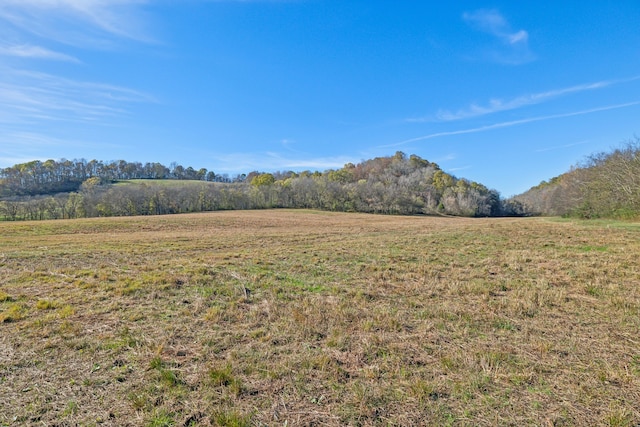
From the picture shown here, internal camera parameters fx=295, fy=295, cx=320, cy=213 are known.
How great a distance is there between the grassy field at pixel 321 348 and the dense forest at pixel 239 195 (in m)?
64.1

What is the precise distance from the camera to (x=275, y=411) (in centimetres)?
318

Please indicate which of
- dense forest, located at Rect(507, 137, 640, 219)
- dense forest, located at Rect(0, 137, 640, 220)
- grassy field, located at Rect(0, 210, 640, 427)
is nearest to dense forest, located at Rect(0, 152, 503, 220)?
dense forest, located at Rect(0, 137, 640, 220)

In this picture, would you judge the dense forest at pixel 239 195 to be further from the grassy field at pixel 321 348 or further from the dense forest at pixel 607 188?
the grassy field at pixel 321 348

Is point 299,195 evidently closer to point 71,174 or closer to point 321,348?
point 321,348

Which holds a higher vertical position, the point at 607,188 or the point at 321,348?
the point at 607,188

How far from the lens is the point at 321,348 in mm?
4551

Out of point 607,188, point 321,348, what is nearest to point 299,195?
point 607,188

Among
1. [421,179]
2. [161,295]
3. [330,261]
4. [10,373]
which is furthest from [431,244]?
[421,179]

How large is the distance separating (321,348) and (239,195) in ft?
242

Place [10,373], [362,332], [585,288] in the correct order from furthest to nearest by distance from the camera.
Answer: [585,288] → [362,332] → [10,373]

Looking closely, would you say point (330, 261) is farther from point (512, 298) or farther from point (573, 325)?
point (573, 325)

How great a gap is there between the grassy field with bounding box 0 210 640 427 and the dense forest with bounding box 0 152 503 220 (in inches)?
2524

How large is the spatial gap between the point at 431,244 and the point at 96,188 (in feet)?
264

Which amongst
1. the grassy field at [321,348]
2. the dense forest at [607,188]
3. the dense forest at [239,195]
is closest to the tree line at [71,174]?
the dense forest at [239,195]
